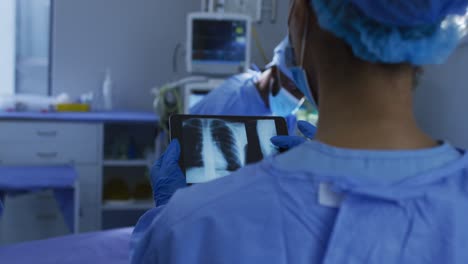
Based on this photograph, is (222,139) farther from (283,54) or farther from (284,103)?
(284,103)

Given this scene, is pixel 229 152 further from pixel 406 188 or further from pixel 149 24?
pixel 149 24

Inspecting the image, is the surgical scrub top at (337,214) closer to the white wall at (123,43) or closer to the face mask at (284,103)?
the face mask at (284,103)

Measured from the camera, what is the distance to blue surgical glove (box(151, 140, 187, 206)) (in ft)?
3.39

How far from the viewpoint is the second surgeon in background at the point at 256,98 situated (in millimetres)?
1985

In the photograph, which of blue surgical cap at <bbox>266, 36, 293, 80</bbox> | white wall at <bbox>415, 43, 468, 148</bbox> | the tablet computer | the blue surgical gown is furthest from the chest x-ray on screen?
white wall at <bbox>415, 43, 468, 148</bbox>

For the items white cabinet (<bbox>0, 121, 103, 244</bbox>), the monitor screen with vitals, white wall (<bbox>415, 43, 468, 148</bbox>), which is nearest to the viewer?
white wall (<bbox>415, 43, 468, 148</bbox>)

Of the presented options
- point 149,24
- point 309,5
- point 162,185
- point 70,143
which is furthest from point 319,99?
point 149,24

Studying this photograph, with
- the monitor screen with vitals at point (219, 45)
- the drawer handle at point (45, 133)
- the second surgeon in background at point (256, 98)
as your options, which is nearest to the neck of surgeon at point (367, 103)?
the second surgeon in background at point (256, 98)

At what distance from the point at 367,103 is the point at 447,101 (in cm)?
229

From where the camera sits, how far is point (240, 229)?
2.02ft

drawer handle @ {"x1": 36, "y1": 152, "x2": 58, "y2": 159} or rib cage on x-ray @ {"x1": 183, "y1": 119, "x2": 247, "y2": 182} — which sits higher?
rib cage on x-ray @ {"x1": 183, "y1": 119, "x2": 247, "y2": 182}

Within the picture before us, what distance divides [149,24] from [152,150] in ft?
2.76

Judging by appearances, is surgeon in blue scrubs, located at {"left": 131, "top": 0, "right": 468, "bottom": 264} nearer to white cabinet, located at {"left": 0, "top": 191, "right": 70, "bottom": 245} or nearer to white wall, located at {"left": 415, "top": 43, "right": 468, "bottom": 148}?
white wall, located at {"left": 415, "top": 43, "right": 468, "bottom": 148}

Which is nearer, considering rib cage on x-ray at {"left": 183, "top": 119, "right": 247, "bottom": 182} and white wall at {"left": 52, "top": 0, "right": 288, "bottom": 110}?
rib cage on x-ray at {"left": 183, "top": 119, "right": 247, "bottom": 182}
